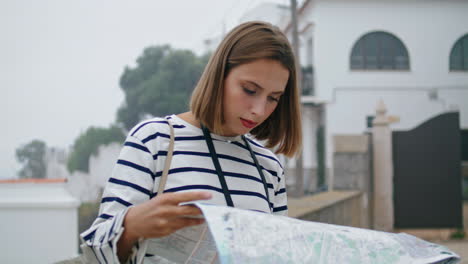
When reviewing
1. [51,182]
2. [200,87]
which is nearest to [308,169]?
[51,182]

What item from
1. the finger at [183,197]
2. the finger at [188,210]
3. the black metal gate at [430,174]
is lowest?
the black metal gate at [430,174]

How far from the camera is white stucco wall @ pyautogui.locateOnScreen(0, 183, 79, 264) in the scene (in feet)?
21.1

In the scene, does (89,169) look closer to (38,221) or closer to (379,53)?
(379,53)

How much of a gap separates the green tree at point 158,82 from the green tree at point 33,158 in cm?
685

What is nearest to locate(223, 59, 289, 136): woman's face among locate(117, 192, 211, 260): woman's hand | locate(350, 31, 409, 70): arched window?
locate(117, 192, 211, 260): woman's hand

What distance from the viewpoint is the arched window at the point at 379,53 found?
778 inches

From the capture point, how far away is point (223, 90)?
1.46 meters

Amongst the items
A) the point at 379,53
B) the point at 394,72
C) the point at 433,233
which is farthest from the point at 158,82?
the point at 433,233

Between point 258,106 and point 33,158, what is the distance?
2360 centimetres

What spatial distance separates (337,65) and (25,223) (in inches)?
607

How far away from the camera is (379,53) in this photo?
1991 centimetres

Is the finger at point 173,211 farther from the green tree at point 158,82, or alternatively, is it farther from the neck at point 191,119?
the green tree at point 158,82

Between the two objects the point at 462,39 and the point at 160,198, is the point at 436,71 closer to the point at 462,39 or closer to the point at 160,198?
the point at 462,39

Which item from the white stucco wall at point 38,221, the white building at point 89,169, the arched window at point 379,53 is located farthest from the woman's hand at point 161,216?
the white building at point 89,169
